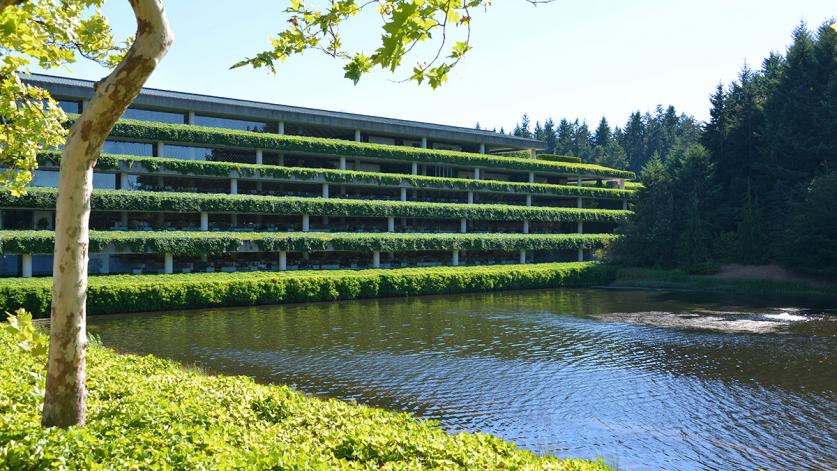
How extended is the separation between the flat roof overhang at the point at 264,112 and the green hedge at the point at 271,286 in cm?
1617

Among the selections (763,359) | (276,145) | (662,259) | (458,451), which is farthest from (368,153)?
(458,451)

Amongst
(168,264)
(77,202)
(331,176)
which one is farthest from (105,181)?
(77,202)

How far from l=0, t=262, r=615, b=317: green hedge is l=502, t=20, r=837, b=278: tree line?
10.3m

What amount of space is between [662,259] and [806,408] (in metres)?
44.3

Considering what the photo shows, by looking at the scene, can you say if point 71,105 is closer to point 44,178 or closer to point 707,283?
point 44,178

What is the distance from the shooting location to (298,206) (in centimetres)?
5009

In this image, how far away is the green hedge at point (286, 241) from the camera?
37.1 metres

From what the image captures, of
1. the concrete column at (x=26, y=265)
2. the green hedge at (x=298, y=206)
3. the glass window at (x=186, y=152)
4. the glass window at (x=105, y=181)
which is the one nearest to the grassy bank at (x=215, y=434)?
the concrete column at (x=26, y=265)

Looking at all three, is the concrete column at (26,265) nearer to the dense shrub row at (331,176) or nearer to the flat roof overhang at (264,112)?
the dense shrub row at (331,176)

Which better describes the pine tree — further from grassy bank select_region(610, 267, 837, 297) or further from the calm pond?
the calm pond

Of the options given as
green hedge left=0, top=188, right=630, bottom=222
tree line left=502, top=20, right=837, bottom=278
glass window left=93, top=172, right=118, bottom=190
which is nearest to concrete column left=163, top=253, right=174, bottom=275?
green hedge left=0, top=188, right=630, bottom=222

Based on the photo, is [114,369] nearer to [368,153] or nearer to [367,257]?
[367,257]

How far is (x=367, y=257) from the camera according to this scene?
54.0 m

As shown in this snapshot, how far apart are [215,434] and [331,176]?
1849 inches
